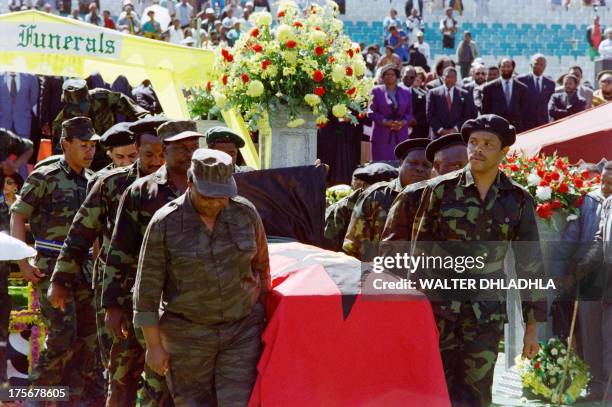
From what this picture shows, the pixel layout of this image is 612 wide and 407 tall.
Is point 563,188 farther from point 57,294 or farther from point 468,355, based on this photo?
point 57,294

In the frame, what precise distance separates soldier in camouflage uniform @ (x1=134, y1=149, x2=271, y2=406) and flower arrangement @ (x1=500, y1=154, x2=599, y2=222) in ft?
12.1

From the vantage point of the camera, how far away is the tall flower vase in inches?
390

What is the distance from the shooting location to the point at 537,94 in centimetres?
1634

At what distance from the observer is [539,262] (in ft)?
19.9

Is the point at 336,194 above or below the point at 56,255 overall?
above

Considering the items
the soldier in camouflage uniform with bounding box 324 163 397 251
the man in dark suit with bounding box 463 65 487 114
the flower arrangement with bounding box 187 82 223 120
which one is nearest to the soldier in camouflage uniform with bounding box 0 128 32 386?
the soldier in camouflage uniform with bounding box 324 163 397 251

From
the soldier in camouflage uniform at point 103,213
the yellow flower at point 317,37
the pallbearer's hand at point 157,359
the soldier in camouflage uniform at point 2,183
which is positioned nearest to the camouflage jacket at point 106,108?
the yellow flower at point 317,37

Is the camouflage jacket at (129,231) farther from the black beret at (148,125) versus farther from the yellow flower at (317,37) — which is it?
the yellow flower at (317,37)

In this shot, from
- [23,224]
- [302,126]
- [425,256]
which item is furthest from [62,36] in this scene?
[425,256]

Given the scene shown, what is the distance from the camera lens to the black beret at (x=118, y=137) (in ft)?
24.8

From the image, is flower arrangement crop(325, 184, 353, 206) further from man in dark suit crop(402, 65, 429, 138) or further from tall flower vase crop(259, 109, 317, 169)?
man in dark suit crop(402, 65, 429, 138)

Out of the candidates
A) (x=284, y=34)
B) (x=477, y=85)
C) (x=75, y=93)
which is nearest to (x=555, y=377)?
(x=284, y=34)

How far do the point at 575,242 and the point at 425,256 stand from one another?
124 inches

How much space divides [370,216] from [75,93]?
3.99 metres
